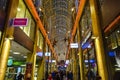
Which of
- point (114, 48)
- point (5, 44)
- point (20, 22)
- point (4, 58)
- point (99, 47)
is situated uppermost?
point (20, 22)

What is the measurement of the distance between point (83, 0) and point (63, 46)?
36175 millimetres

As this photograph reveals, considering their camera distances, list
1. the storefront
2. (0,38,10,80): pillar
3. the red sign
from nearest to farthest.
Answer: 1. the storefront
2. (0,38,10,80): pillar
3. the red sign

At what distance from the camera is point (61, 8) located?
85.6 ft

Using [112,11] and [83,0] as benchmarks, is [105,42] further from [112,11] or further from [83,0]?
[83,0]

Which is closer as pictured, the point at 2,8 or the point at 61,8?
the point at 2,8

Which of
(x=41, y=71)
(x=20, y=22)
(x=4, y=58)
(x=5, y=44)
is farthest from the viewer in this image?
(x=41, y=71)

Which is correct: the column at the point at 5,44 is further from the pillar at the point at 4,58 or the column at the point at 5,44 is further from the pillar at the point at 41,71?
the pillar at the point at 41,71

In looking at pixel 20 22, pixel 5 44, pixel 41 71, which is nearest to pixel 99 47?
pixel 20 22

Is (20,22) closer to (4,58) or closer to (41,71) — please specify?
(4,58)

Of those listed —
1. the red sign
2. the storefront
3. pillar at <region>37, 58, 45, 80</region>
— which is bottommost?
pillar at <region>37, 58, 45, 80</region>

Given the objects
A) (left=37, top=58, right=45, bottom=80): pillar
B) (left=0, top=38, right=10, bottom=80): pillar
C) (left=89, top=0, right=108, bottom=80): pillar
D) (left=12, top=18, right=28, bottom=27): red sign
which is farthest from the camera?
(left=37, top=58, right=45, bottom=80): pillar

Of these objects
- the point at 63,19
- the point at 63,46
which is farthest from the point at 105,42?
the point at 63,46

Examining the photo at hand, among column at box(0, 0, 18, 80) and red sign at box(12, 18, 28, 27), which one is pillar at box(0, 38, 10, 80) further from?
red sign at box(12, 18, 28, 27)

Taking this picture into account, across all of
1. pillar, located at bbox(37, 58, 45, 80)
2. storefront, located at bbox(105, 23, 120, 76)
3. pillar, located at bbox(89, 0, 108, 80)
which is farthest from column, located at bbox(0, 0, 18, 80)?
pillar, located at bbox(37, 58, 45, 80)
